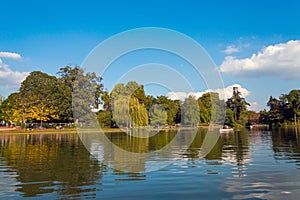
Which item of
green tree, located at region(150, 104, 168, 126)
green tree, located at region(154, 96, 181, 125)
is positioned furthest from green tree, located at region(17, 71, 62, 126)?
green tree, located at region(154, 96, 181, 125)

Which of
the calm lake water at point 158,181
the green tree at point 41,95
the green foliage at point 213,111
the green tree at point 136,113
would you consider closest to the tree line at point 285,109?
the green foliage at point 213,111

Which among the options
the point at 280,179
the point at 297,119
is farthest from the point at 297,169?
the point at 297,119

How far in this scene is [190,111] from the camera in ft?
366

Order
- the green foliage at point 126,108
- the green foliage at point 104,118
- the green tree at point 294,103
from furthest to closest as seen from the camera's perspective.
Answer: the green tree at point 294,103 → the green foliage at point 104,118 → the green foliage at point 126,108

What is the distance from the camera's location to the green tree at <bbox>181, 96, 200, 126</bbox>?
104 m

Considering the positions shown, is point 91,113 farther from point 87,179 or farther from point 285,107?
point 285,107

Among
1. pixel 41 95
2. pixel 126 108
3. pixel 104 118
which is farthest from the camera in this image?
pixel 104 118

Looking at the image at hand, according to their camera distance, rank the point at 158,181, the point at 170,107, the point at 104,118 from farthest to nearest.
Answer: the point at 170,107, the point at 104,118, the point at 158,181

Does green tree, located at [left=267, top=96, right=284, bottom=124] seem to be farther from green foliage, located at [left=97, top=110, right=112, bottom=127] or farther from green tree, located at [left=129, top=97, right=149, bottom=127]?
green foliage, located at [left=97, top=110, right=112, bottom=127]

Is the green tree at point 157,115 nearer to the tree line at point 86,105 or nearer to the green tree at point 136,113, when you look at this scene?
the tree line at point 86,105

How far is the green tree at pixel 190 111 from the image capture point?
103875mm

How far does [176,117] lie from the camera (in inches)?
4751

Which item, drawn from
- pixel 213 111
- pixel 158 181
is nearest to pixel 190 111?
pixel 213 111

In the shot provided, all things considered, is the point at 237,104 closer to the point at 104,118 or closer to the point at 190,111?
the point at 190,111
